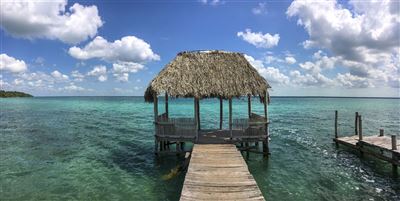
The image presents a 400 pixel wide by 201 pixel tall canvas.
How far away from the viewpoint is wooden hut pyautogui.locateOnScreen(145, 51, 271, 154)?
51.1ft

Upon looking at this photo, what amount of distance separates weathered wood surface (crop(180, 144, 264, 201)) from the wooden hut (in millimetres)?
2806

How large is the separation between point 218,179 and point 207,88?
6.48 meters

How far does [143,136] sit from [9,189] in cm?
1367

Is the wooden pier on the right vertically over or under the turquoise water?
over

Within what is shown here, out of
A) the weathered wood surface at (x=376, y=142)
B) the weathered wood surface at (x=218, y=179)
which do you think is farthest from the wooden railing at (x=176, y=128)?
the weathered wood surface at (x=376, y=142)

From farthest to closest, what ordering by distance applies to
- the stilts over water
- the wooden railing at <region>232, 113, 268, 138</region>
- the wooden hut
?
1. the wooden railing at <region>232, 113, 268, 138</region>
2. the wooden hut
3. the stilts over water

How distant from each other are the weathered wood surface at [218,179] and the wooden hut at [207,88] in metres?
2.81

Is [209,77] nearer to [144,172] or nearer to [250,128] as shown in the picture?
[250,128]

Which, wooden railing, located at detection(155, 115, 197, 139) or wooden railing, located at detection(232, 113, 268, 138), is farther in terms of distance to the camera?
wooden railing, located at detection(232, 113, 268, 138)

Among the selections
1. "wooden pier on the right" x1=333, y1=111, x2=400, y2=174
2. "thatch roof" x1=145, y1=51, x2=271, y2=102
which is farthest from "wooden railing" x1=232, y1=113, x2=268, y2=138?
"wooden pier on the right" x1=333, y1=111, x2=400, y2=174

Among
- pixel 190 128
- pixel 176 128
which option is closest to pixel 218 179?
pixel 190 128

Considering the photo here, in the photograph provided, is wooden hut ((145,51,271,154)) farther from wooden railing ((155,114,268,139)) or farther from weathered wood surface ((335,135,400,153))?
weathered wood surface ((335,135,400,153))

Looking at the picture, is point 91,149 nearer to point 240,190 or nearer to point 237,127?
point 237,127

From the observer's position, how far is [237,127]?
1634cm
